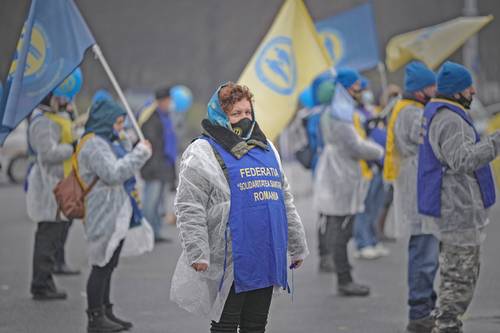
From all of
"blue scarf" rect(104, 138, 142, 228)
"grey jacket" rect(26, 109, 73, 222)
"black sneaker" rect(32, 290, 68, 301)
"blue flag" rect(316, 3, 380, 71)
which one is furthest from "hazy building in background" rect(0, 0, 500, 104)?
"blue scarf" rect(104, 138, 142, 228)

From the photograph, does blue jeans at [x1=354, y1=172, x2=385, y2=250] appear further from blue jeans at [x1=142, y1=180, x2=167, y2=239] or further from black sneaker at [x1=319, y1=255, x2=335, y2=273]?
Answer: blue jeans at [x1=142, y1=180, x2=167, y2=239]

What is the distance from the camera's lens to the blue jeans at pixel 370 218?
11.8 meters

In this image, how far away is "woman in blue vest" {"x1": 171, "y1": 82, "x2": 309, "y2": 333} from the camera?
5.55 m

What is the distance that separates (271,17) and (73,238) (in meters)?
22.8

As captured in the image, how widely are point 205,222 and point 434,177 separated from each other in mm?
2023

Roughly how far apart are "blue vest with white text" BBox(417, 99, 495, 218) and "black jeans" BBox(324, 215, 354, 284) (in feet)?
7.61

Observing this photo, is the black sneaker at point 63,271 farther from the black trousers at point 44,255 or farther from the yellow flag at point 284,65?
the yellow flag at point 284,65

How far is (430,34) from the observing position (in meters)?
10.3

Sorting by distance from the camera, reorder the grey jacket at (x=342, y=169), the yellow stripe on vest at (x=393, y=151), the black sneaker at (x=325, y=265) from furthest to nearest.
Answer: the black sneaker at (x=325, y=265), the grey jacket at (x=342, y=169), the yellow stripe on vest at (x=393, y=151)

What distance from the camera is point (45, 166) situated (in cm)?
917

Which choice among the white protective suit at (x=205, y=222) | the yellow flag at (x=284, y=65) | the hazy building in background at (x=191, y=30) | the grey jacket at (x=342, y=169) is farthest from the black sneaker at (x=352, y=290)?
the hazy building in background at (x=191, y=30)

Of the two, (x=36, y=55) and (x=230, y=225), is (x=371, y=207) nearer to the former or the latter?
(x=36, y=55)

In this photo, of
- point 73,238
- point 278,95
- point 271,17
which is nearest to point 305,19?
point 278,95

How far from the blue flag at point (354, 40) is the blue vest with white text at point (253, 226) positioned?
7.61 metres
